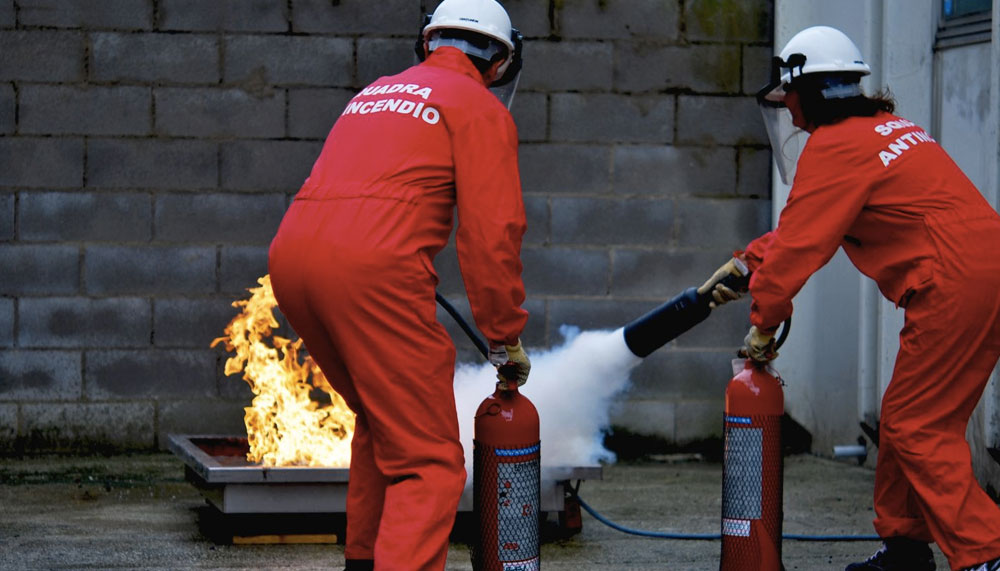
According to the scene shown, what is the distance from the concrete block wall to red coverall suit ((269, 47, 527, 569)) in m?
3.24

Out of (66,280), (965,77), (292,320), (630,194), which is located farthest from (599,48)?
(292,320)

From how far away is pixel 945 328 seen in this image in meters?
3.96

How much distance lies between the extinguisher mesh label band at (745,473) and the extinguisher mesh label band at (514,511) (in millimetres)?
703

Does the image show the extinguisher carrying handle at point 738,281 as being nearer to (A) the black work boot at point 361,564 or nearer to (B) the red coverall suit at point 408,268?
(B) the red coverall suit at point 408,268

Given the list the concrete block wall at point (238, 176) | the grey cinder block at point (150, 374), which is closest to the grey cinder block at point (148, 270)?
the concrete block wall at point (238, 176)

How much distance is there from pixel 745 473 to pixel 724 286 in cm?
67

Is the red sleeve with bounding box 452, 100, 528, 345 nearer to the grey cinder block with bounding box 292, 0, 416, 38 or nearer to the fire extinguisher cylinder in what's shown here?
the fire extinguisher cylinder

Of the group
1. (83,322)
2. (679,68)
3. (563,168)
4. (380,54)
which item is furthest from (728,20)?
(83,322)

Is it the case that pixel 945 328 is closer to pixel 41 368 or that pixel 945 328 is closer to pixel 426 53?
pixel 426 53

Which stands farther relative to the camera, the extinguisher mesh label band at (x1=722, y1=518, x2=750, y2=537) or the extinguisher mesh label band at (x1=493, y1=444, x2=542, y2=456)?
the extinguisher mesh label band at (x1=722, y1=518, x2=750, y2=537)

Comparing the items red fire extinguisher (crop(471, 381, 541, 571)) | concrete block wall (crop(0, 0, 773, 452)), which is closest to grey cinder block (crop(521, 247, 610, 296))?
concrete block wall (crop(0, 0, 773, 452))

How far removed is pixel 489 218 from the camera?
141 inches

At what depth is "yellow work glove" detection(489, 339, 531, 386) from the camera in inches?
149

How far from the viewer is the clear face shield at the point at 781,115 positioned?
4289 millimetres
